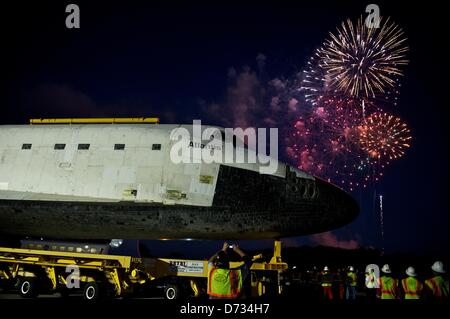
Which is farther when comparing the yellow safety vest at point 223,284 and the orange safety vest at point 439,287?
the orange safety vest at point 439,287

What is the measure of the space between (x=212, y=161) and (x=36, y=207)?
5.22 metres

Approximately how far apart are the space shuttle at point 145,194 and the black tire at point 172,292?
1.45 meters

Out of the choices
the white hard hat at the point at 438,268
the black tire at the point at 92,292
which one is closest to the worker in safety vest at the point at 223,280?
the black tire at the point at 92,292

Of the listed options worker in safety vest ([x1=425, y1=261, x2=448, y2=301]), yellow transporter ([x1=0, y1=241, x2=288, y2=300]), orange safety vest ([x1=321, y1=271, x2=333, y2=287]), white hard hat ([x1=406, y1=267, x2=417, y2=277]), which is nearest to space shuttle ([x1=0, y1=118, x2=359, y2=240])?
yellow transporter ([x1=0, y1=241, x2=288, y2=300])

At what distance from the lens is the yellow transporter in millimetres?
10281

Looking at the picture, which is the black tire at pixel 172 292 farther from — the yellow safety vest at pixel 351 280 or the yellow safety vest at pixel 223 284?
the yellow safety vest at pixel 351 280

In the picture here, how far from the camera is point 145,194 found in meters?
10.6

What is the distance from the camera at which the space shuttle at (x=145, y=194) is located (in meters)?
10.3

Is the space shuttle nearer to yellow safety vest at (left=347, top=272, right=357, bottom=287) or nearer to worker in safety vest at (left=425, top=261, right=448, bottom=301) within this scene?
worker in safety vest at (left=425, top=261, right=448, bottom=301)

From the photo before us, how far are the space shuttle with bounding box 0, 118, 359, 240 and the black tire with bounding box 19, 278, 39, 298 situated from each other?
158 cm

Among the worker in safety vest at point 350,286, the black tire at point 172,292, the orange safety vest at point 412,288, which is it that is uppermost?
the orange safety vest at point 412,288

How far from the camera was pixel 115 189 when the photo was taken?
35.3ft

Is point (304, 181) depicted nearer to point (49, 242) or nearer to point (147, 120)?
point (147, 120)
